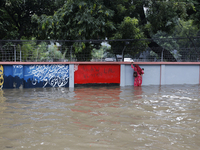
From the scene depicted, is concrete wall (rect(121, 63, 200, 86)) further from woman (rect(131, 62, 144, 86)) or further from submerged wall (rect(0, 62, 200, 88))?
woman (rect(131, 62, 144, 86))

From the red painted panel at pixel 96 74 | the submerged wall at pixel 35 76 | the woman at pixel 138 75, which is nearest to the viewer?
the submerged wall at pixel 35 76

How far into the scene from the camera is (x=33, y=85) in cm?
1125

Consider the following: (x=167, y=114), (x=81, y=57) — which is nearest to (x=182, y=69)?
(x=81, y=57)

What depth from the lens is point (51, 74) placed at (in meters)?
11.4

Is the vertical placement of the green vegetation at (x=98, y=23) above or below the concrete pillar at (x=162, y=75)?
above

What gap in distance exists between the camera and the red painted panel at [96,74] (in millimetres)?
11805

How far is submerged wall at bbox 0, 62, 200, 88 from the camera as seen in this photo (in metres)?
11.0

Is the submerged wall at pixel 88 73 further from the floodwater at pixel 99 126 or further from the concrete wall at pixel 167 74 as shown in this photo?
the floodwater at pixel 99 126

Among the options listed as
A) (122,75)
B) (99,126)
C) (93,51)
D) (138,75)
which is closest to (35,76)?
(93,51)

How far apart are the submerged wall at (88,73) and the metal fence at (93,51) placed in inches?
11.6

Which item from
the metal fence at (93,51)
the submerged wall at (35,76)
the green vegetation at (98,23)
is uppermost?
the green vegetation at (98,23)

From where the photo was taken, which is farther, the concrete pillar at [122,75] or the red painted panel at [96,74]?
the concrete pillar at [122,75]

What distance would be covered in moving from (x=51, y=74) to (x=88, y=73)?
195cm

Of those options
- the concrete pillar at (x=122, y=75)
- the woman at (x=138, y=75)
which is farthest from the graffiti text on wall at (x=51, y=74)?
the woman at (x=138, y=75)
